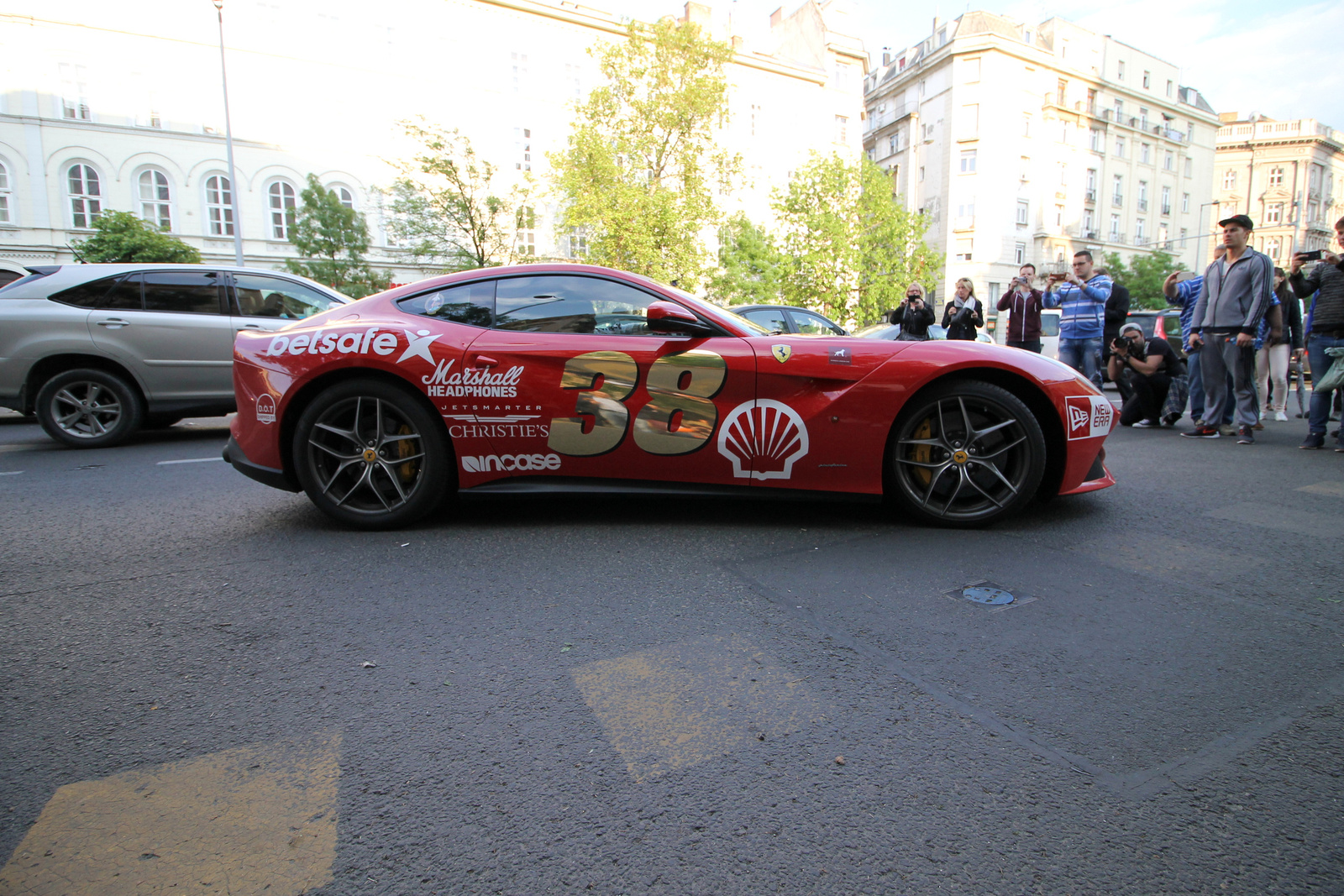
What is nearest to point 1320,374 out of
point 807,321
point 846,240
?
point 807,321

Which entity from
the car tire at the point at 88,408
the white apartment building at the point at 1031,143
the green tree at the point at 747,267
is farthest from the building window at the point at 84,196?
the white apartment building at the point at 1031,143

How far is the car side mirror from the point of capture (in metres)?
3.37

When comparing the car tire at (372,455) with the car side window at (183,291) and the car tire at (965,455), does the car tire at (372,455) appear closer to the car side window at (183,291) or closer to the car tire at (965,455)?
the car tire at (965,455)

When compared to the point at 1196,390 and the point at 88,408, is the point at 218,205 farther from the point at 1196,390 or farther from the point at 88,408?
the point at 1196,390

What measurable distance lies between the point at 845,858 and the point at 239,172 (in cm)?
3803

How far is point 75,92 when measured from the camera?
29.9m

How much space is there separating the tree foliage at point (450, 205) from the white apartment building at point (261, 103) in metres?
1.74

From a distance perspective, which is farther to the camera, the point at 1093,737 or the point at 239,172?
the point at 239,172

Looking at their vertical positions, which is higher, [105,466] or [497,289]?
[497,289]

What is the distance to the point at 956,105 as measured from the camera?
49781mm

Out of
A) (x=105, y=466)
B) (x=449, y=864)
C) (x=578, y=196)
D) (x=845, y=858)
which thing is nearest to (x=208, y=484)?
(x=105, y=466)

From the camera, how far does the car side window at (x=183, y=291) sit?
21.9 feet

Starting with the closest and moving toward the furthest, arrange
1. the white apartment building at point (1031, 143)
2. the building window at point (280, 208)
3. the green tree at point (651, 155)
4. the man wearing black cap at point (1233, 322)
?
the man wearing black cap at point (1233, 322) → the green tree at point (651, 155) → the building window at point (280, 208) → the white apartment building at point (1031, 143)

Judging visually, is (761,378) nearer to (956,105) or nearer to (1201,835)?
(1201,835)
